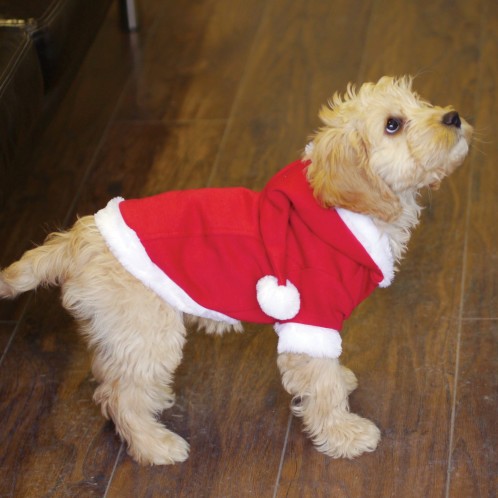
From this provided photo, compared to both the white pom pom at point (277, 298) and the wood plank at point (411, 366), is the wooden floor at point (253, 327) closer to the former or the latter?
the wood plank at point (411, 366)

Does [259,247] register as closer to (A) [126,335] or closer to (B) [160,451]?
(A) [126,335]

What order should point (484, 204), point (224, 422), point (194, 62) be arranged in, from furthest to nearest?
point (194, 62)
point (484, 204)
point (224, 422)

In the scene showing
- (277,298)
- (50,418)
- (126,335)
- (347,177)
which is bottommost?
(50,418)

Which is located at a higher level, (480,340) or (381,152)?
(381,152)

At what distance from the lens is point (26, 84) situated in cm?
217

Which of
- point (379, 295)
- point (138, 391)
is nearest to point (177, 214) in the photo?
point (138, 391)

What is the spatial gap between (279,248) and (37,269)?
17.8 inches

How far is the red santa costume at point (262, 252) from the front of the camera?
1.62 meters

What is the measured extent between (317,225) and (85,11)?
118cm

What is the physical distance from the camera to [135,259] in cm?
164

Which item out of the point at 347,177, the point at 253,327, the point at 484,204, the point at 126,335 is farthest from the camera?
the point at 484,204

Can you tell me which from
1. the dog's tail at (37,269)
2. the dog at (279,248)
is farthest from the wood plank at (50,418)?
the dog's tail at (37,269)

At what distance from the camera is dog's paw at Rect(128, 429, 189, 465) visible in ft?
5.98

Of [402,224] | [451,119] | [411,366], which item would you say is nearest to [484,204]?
[411,366]
